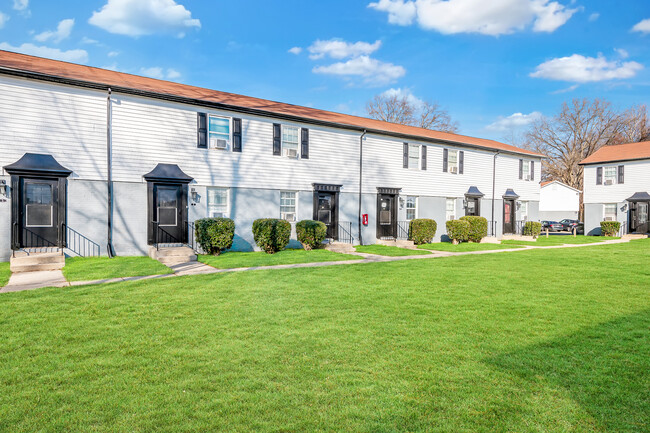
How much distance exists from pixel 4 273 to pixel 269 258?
20.7 feet

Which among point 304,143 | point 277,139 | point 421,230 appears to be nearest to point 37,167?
point 277,139

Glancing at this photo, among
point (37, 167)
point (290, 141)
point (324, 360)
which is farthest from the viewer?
point (290, 141)

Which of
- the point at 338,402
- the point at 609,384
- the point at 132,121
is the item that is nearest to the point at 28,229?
the point at 132,121

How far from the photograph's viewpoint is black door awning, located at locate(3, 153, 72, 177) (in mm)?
10320

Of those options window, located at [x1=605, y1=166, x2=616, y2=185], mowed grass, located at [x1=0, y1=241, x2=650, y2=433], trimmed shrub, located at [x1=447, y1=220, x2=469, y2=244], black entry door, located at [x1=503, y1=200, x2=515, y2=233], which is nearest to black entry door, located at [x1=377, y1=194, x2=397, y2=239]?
trimmed shrub, located at [x1=447, y1=220, x2=469, y2=244]

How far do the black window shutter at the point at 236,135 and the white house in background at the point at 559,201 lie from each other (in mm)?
34869

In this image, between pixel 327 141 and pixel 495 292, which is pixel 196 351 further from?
pixel 327 141

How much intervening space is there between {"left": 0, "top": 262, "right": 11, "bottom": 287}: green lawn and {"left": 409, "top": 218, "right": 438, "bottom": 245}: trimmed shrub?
1400cm

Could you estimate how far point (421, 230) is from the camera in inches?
671

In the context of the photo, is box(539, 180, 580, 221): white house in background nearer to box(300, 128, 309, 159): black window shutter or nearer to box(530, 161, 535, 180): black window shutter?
box(530, 161, 535, 180): black window shutter

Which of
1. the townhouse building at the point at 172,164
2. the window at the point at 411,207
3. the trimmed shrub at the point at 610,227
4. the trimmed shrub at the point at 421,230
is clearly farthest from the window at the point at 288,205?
the trimmed shrub at the point at 610,227

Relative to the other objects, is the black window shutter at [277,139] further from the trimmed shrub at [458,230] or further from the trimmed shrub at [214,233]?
the trimmed shrub at [458,230]

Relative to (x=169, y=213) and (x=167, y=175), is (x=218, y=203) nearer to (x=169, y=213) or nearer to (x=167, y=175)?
(x=169, y=213)

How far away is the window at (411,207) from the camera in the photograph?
59.9 ft
